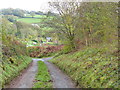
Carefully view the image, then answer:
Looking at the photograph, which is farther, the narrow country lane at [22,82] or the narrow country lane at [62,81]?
the narrow country lane at [62,81]

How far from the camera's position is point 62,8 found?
76.2 feet

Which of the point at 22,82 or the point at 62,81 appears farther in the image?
the point at 62,81

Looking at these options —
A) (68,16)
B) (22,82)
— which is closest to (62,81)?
(22,82)

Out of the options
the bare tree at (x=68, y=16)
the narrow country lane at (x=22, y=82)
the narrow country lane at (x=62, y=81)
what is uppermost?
the bare tree at (x=68, y=16)

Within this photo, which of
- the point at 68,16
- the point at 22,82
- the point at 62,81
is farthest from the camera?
the point at 68,16

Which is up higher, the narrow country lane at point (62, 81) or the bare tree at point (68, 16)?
the bare tree at point (68, 16)

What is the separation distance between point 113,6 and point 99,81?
587 centimetres

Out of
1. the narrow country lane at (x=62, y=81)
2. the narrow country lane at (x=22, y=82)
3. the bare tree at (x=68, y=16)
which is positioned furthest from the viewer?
the bare tree at (x=68, y=16)

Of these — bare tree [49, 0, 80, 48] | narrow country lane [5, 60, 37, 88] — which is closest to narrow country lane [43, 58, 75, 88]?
narrow country lane [5, 60, 37, 88]

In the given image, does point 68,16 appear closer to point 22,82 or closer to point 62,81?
point 62,81

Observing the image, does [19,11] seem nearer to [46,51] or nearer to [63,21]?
[46,51]

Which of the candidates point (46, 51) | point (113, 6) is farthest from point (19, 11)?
point (113, 6)

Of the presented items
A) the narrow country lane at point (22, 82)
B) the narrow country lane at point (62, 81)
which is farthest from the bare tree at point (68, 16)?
the narrow country lane at point (22, 82)

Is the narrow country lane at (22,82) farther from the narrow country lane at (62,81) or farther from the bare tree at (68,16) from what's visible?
the bare tree at (68,16)
